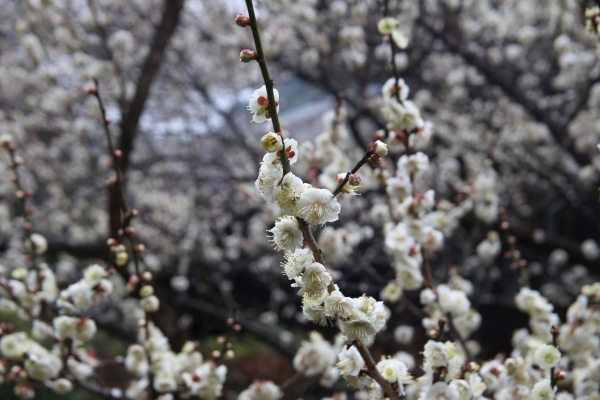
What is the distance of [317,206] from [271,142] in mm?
160

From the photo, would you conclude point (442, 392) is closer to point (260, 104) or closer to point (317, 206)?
point (317, 206)

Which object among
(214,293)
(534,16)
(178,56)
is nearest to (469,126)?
(534,16)

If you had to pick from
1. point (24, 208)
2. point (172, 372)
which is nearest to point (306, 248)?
point (172, 372)

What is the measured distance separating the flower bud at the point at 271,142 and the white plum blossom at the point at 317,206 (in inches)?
4.2

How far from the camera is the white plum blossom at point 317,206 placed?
107cm

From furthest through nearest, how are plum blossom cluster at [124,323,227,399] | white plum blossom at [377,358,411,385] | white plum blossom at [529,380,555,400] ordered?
plum blossom cluster at [124,323,227,399] < white plum blossom at [529,380,555,400] < white plum blossom at [377,358,411,385]

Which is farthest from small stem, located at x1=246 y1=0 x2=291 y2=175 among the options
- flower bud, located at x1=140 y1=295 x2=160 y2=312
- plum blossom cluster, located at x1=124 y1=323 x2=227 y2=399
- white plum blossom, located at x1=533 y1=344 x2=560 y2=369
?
plum blossom cluster, located at x1=124 y1=323 x2=227 y2=399

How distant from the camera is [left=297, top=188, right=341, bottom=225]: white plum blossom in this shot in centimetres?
107

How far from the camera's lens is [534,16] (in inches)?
217

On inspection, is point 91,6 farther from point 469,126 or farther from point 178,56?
point 469,126

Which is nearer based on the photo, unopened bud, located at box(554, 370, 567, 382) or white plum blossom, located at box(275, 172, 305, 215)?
white plum blossom, located at box(275, 172, 305, 215)

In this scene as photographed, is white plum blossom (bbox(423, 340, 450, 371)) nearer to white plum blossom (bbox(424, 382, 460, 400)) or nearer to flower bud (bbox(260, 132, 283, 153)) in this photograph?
white plum blossom (bbox(424, 382, 460, 400))

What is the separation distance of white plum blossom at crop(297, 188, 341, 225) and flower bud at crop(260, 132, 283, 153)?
11 cm

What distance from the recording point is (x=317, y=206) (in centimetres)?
109
